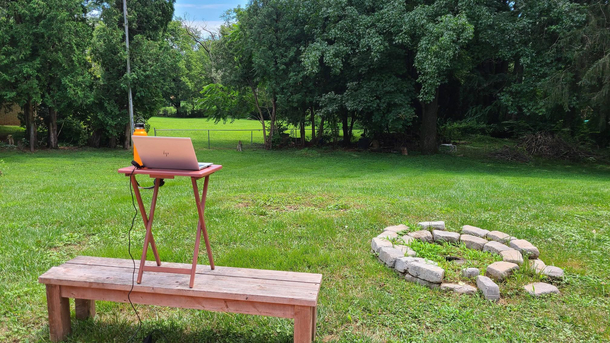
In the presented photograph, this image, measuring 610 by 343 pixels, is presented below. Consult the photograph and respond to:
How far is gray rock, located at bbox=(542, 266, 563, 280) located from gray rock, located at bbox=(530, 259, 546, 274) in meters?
0.04

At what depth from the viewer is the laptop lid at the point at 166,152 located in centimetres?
247

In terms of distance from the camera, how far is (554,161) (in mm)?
15875

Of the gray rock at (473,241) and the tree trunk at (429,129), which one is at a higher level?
the tree trunk at (429,129)

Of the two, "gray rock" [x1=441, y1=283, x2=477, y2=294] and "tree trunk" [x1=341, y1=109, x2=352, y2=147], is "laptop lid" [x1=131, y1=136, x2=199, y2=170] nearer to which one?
"gray rock" [x1=441, y1=283, x2=477, y2=294]

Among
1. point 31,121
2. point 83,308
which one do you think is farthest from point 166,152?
point 31,121

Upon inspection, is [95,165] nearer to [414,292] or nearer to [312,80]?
[312,80]


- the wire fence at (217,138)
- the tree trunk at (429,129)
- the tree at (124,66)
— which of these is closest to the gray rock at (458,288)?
the tree trunk at (429,129)

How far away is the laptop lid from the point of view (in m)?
2.47

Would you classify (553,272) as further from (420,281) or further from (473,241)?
(420,281)

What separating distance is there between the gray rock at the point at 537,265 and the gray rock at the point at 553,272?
4 centimetres

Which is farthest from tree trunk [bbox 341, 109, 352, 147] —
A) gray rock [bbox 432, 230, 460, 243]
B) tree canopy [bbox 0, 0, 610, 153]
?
gray rock [bbox 432, 230, 460, 243]

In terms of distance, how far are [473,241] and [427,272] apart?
127 cm

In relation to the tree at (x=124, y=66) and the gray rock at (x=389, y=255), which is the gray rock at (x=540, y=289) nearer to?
the gray rock at (x=389, y=255)

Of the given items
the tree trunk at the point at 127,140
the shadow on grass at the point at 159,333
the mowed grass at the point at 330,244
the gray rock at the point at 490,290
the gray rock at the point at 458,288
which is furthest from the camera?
the tree trunk at the point at 127,140
